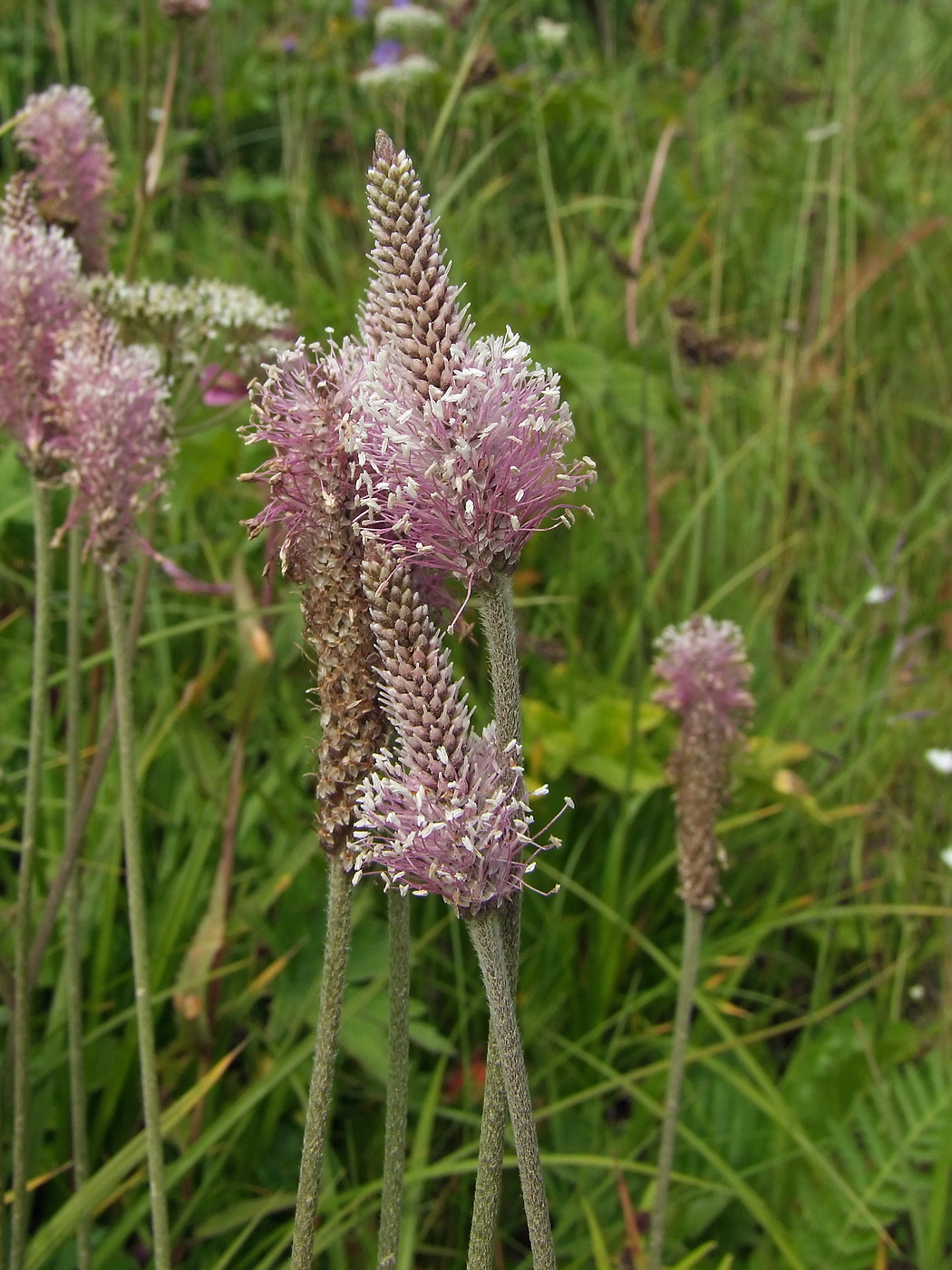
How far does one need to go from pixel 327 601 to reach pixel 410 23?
4.39m

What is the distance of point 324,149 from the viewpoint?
5.96 metres

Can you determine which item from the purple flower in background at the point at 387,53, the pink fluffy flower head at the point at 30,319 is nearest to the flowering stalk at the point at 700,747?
the pink fluffy flower head at the point at 30,319

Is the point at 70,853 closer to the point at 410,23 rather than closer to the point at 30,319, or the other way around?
the point at 30,319

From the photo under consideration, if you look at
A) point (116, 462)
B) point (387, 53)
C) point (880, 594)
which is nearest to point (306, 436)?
point (116, 462)

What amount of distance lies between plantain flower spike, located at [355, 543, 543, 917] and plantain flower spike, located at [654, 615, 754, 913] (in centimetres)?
91

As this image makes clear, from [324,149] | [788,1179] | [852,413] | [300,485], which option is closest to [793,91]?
[852,413]

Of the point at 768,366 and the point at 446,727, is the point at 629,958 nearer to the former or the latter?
the point at 446,727

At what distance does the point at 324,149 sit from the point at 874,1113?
5210 mm

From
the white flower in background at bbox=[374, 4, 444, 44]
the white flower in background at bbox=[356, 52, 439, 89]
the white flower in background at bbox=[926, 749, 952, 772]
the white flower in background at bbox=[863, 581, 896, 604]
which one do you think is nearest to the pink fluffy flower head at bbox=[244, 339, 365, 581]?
the white flower in background at bbox=[926, 749, 952, 772]

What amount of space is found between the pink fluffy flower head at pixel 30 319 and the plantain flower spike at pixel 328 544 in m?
0.61

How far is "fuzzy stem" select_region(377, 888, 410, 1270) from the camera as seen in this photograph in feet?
3.74

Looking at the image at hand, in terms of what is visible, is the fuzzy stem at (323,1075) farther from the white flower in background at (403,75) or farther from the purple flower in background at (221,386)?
the white flower in background at (403,75)

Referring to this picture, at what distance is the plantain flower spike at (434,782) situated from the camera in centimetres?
92

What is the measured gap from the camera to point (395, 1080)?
3.85 feet
